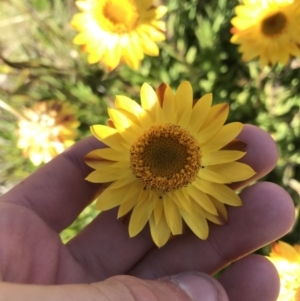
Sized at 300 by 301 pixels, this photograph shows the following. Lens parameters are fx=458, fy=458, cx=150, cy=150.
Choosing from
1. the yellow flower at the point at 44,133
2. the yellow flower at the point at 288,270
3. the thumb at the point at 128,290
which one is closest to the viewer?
the thumb at the point at 128,290

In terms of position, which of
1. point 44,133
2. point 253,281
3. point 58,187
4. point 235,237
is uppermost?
point 44,133

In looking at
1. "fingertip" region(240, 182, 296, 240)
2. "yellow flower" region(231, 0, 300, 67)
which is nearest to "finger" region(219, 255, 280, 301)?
"fingertip" region(240, 182, 296, 240)

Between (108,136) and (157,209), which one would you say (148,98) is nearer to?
(108,136)

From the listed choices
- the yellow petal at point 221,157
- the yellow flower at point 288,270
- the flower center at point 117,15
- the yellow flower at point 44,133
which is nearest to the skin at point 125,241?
the yellow petal at point 221,157

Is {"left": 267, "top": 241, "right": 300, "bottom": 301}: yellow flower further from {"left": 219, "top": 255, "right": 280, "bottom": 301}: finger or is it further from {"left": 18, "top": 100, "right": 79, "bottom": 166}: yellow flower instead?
{"left": 18, "top": 100, "right": 79, "bottom": 166}: yellow flower

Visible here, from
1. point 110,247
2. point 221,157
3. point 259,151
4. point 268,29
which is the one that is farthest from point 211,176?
point 268,29

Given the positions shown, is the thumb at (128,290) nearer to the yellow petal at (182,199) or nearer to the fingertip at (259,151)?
the yellow petal at (182,199)

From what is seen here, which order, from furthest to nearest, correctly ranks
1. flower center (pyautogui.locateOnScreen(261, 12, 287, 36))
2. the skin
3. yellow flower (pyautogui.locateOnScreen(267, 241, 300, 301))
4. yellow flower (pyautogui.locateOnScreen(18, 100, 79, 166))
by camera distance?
1. yellow flower (pyautogui.locateOnScreen(18, 100, 79, 166))
2. flower center (pyautogui.locateOnScreen(261, 12, 287, 36))
3. yellow flower (pyautogui.locateOnScreen(267, 241, 300, 301))
4. the skin
